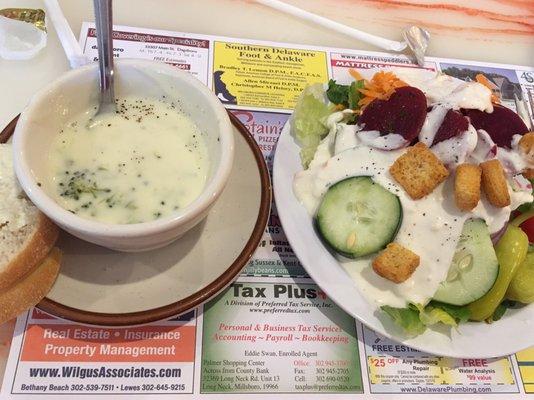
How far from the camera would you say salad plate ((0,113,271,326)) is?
0.88 metres

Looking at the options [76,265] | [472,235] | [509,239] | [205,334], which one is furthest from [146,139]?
[509,239]

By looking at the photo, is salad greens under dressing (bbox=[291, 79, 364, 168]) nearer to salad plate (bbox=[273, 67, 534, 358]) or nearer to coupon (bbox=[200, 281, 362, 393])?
salad plate (bbox=[273, 67, 534, 358])

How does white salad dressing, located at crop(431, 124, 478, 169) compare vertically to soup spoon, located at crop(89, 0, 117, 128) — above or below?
below

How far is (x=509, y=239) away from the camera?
113cm

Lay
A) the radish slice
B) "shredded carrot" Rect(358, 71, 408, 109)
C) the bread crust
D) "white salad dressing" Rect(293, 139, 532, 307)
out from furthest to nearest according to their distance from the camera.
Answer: the radish slice, "shredded carrot" Rect(358, 71, 408, 109), "white salad dressing" Rect(293, 139, 532, 307), the bread crust

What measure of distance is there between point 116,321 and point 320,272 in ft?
1.43

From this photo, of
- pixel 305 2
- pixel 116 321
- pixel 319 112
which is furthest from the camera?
pixel 305 2

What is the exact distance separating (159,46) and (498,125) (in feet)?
3.32

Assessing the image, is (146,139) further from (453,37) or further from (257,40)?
(453,37)

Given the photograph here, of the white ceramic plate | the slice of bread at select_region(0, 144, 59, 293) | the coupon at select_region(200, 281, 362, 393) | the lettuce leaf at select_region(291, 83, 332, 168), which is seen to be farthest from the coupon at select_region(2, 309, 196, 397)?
the lettuce leaf at select_region(291, 83, 332, 168)

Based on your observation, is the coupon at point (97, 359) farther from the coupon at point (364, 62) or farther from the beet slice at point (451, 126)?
the coupon at point (364, 62)

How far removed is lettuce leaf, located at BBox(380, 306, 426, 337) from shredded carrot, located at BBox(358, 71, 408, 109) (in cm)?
56

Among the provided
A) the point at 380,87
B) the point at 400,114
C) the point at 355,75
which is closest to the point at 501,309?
the point at 400,114

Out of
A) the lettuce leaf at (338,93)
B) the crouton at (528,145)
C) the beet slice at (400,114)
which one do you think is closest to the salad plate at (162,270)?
the beet slice at (400,114)
